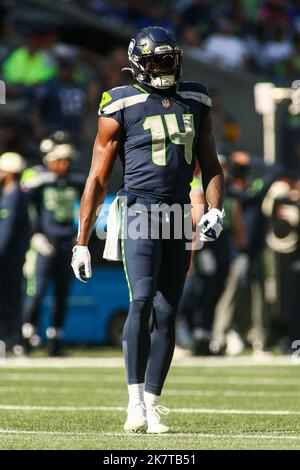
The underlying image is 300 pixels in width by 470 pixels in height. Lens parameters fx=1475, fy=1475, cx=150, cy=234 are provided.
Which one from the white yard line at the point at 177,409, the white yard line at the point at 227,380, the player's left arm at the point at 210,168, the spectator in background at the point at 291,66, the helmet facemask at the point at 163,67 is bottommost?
the white yard line at the point at 227,380

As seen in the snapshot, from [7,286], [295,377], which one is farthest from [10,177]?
[295,377]

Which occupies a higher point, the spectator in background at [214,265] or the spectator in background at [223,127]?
the spectator in background at [223,127]

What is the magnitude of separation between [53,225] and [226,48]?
784cm

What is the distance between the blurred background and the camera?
1533 centimetres

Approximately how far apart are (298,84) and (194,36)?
467 centimetres

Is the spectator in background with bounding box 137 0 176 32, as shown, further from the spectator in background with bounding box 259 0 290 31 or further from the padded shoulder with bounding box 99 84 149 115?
the padded shoulder with bounding box 99 84 149 115

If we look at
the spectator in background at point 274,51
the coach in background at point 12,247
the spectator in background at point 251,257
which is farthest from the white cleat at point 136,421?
the spectator in background at point 274,51

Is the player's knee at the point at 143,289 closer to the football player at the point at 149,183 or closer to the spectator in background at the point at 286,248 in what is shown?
the football player at the point at 149,183

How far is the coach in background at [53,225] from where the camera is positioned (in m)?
15.3

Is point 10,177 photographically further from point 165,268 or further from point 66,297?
point 165,268

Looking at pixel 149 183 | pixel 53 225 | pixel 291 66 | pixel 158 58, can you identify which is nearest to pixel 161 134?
pixel 149 183

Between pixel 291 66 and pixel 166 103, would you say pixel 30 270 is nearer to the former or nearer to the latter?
pixel 291 66
